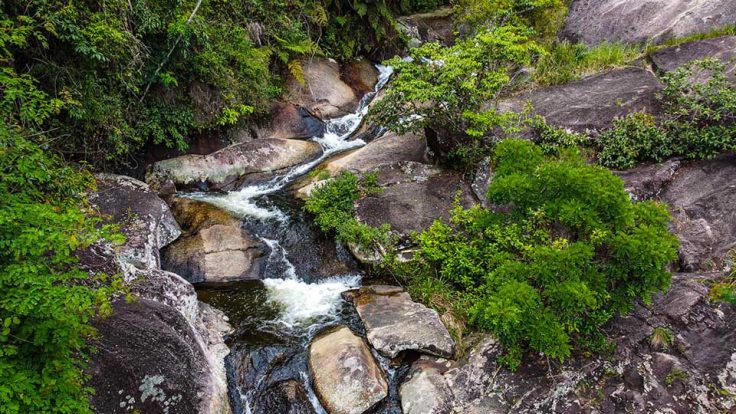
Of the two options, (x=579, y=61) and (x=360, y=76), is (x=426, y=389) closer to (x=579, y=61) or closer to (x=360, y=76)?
(x=579, y=61)

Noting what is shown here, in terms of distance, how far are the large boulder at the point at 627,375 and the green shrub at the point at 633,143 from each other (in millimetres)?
3219

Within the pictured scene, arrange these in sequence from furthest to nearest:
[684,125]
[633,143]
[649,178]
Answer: [633,143]
[684,125]
[649,178]

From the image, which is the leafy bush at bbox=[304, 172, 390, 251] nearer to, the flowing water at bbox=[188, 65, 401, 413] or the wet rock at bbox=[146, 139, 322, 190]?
the flowing water at bbox=[188, 65, 401, 413]

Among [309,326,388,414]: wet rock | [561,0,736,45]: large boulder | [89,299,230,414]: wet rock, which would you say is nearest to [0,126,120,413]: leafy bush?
[89,299,230,414]: wet rock

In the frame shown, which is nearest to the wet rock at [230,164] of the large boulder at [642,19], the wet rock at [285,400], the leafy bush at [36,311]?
the wet rock at [285,400]

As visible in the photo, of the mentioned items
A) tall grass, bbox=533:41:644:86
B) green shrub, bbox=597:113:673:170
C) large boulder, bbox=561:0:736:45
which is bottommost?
green shrub, bbox=597:113:673:170

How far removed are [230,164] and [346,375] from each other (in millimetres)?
6591

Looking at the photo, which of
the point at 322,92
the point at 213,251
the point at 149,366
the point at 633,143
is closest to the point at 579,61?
the point at 633,143

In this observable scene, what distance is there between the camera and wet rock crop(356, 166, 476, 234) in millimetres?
8031

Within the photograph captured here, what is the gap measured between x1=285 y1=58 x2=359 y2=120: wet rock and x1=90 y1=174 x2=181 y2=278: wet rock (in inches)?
215

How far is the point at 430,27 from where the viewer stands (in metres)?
17.7

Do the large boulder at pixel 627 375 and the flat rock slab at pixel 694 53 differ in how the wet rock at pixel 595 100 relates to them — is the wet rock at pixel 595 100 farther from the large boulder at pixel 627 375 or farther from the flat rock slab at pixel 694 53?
the large boulder at pixel 627 375

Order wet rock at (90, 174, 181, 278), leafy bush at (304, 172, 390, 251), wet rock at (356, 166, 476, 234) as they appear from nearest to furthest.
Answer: wet rock at (90, 174, 181, 278) → leafy bush at (304, 172, 390, 251) → wet rock at (356, 166, 476, 234)

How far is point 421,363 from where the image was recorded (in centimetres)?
555
